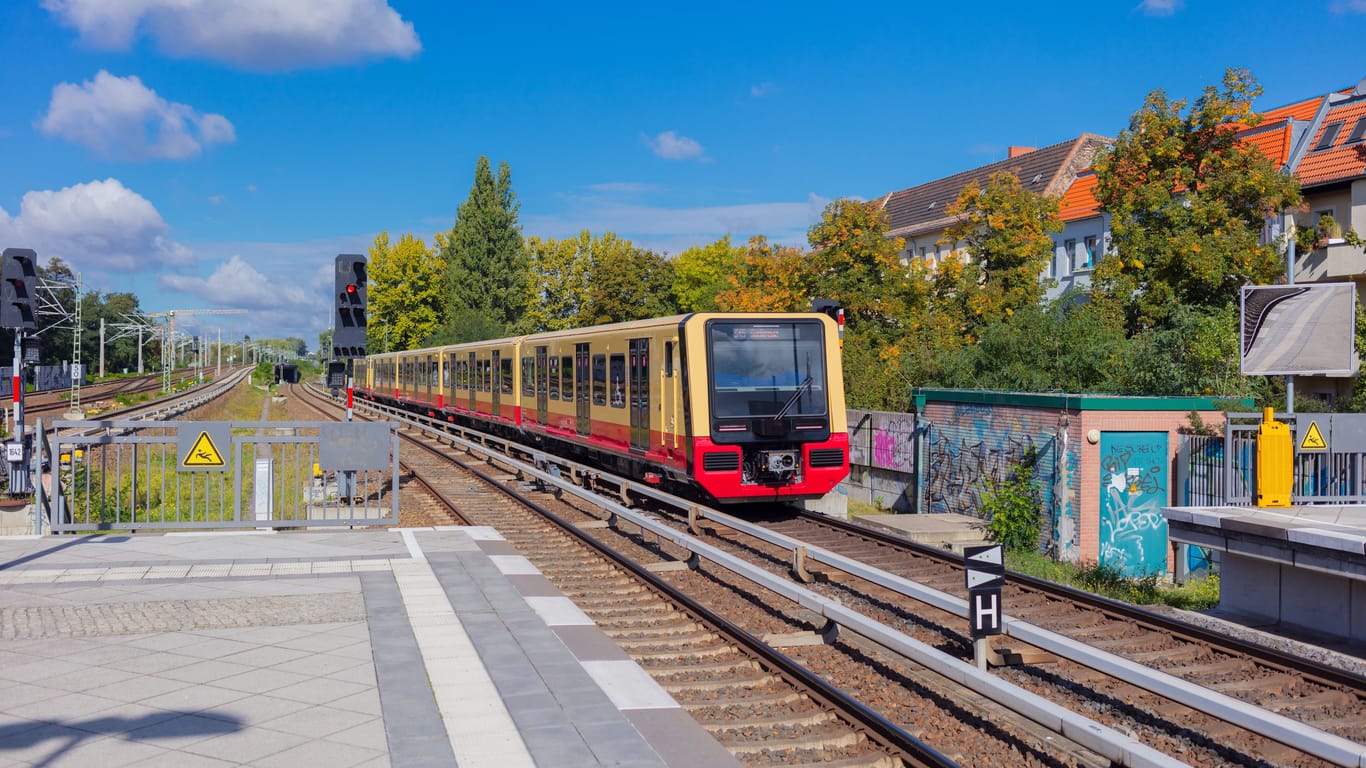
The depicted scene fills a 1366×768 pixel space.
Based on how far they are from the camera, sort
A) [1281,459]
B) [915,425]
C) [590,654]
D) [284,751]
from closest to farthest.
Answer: [284,751]
[590,654]
[1281,459]
[915,425]

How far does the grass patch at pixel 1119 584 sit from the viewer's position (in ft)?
41.6

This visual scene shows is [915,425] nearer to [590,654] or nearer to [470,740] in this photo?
[590,654]

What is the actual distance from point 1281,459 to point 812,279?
20312 millimetres

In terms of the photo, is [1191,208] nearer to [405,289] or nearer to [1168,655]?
[1168,655]

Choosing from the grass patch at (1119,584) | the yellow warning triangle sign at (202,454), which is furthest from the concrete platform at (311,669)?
the grass patch at (1119,584)

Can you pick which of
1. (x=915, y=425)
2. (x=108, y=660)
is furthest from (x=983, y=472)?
(x=108, y=660)

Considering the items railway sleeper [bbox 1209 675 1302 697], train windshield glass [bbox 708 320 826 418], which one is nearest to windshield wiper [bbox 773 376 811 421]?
train windshield glass [bbox 708 320 826 418]

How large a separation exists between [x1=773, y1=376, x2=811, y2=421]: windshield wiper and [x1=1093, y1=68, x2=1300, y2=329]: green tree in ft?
44.7

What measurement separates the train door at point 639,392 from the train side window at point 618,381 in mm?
273

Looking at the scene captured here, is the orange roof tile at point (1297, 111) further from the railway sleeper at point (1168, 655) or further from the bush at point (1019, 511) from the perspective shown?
the railway sleeper at point (1168, 655)

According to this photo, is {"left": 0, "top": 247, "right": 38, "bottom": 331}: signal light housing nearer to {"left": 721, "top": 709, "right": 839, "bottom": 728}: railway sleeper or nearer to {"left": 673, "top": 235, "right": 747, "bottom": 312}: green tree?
{"left": 721, "top": 709, "right": 839, "bottom": 728}: railway sleeper

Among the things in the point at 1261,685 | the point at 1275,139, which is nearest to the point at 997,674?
the point at 1261,685

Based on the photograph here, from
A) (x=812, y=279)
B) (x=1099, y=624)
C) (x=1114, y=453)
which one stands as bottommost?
(x=1099, y=624)

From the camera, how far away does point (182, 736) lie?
5770mm
